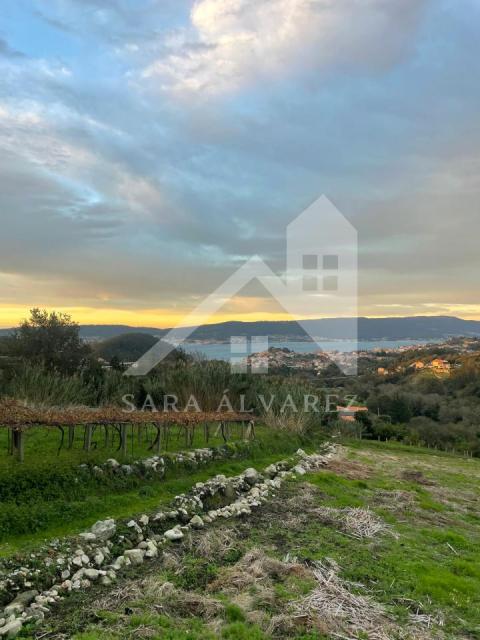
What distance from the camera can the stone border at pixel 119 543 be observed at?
3996 mm

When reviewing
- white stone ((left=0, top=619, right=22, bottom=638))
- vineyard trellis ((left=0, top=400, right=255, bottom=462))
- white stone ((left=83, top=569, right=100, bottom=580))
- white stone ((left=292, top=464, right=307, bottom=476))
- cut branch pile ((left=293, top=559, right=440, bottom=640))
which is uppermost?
vineyard trellis ((left=0, top=400, right=255, bottom=462))

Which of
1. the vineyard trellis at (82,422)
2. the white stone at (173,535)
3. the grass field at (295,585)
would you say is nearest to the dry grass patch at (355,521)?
the grass field at (295,585)

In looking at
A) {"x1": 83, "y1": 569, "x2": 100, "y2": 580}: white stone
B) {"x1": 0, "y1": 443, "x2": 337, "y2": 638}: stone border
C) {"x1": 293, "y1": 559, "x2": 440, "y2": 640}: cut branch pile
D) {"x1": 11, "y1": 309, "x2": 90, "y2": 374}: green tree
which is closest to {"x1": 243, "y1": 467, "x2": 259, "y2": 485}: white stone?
{"x1": 0, "y1": 443, "x2": 337, "y2": 638}: stone border

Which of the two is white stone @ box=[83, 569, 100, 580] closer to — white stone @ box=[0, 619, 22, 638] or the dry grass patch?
white stone @ box=[0, 619, 22, 638]

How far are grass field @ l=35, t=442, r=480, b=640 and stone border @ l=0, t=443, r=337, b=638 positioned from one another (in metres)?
0.20

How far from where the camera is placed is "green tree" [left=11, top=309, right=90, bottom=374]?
19788 mm

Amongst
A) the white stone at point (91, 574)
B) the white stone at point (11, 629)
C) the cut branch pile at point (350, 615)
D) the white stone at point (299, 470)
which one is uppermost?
the white stone at point (11, 629)

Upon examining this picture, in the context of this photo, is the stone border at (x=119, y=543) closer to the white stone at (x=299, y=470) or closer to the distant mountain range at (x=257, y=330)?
the white stone at (x=299, y=470)

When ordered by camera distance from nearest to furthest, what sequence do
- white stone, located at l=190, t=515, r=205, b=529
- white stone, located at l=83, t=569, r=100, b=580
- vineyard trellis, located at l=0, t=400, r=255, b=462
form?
white stone, located at l=83, t=569, r=100, b=580 < white stone, located at l=190, t=515, r=205, b=529 < vineyard trellis, located at l=0, t=400, r=255, b=462

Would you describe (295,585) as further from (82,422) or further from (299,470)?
(299,470)

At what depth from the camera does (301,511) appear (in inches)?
287

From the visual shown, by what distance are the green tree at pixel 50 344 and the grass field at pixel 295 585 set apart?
14.9 meters

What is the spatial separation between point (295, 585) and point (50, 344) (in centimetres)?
1812

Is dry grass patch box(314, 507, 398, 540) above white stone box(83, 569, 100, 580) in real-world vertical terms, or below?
below
